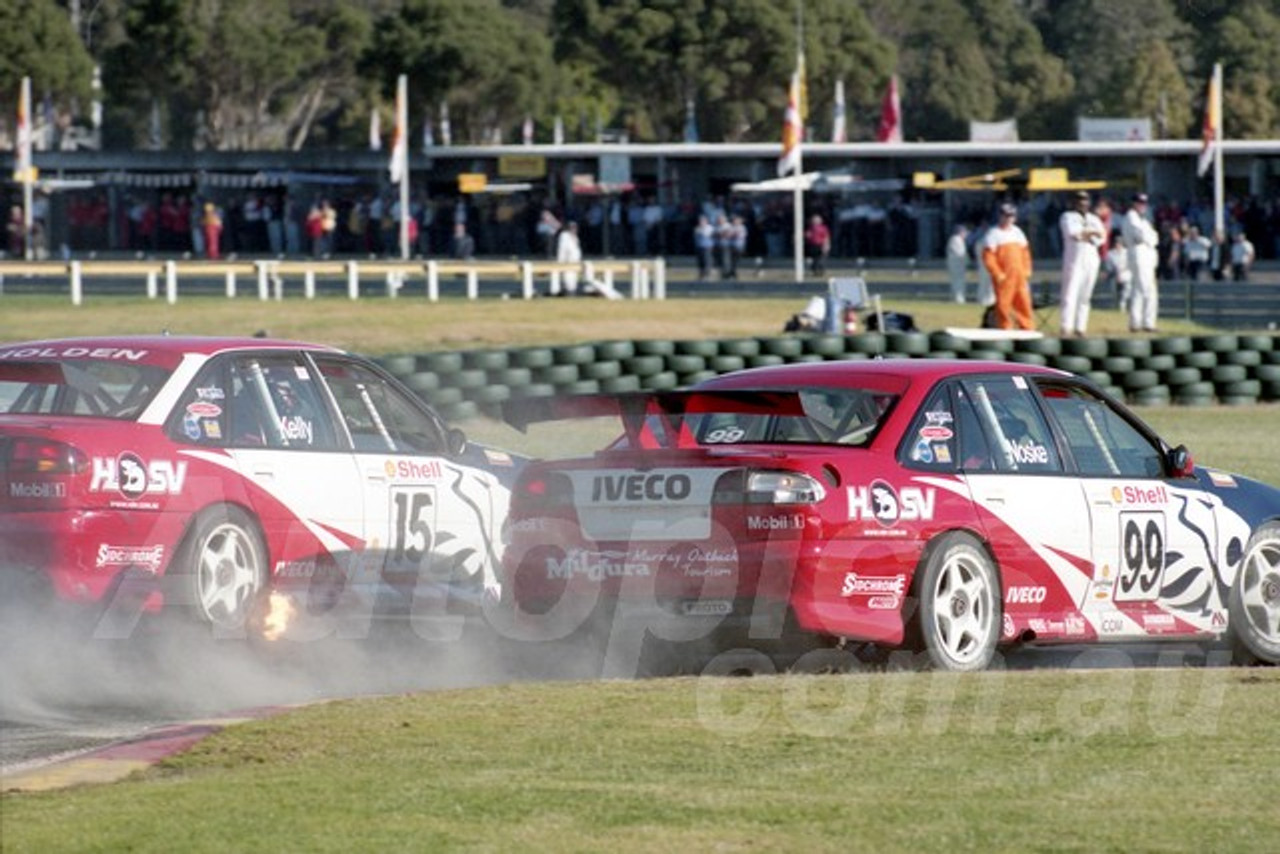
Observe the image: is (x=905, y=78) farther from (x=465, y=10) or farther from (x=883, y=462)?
(x=883, y=462)

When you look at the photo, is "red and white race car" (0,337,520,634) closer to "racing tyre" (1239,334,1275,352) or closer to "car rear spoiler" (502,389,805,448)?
"car rear spoiler" (502,389,805,448)

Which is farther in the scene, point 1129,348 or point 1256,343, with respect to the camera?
point 1256,343

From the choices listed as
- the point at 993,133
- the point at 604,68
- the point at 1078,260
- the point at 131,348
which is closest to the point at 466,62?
the point at 604,68

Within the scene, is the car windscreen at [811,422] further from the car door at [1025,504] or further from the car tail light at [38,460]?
the car tail light at [38,460]

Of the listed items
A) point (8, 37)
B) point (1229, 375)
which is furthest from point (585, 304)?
point (8, 37)

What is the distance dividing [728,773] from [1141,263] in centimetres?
2747

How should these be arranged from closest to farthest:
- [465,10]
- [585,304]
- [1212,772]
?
[1212,772] < [585,304] < [465,10]

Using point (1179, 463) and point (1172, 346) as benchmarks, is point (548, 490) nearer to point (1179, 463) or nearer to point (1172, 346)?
point (1179, 463)

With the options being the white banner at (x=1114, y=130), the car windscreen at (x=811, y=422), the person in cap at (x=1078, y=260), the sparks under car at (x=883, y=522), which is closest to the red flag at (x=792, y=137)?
the person in cap at (x=1078, y=260)

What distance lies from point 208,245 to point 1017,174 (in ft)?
66.4

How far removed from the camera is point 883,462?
9.76m

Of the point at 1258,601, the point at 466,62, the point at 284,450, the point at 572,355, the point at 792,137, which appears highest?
the point at 466,62

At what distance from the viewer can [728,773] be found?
23.7 feet

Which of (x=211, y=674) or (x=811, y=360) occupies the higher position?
(x=211, y=674)
